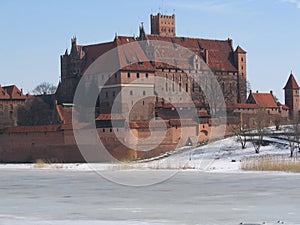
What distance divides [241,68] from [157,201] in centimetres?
5365

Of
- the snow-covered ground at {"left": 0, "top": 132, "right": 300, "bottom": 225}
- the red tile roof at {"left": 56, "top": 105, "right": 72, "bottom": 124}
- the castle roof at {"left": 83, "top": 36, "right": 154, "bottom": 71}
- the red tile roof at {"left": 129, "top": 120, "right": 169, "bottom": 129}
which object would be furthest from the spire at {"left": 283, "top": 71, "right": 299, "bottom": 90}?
the snow-covered ground at {"left": 0, "top": 132, "right": 300, "bottom": 225}

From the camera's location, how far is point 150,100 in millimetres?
58562

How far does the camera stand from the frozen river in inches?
593

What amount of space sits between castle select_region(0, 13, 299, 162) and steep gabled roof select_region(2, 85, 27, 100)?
346 inches

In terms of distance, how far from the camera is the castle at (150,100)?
44.1m

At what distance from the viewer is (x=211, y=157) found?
38.5 meters

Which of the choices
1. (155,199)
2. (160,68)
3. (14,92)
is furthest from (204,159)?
(14,92)

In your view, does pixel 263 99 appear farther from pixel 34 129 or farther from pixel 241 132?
pixel 34 129

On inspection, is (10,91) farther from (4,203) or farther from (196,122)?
(4,203)

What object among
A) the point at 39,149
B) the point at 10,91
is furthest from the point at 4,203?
the point at 10,91

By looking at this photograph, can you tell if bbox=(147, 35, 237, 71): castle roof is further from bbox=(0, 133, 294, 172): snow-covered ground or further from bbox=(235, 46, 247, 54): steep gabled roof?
bbox=(0, 133, 294, 172): snow-covered ground

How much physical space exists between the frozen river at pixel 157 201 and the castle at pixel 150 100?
17424 mm

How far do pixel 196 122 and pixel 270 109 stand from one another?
20674 mm

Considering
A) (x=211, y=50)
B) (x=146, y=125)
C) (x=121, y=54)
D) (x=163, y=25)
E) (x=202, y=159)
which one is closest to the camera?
(x=202, y=159)
